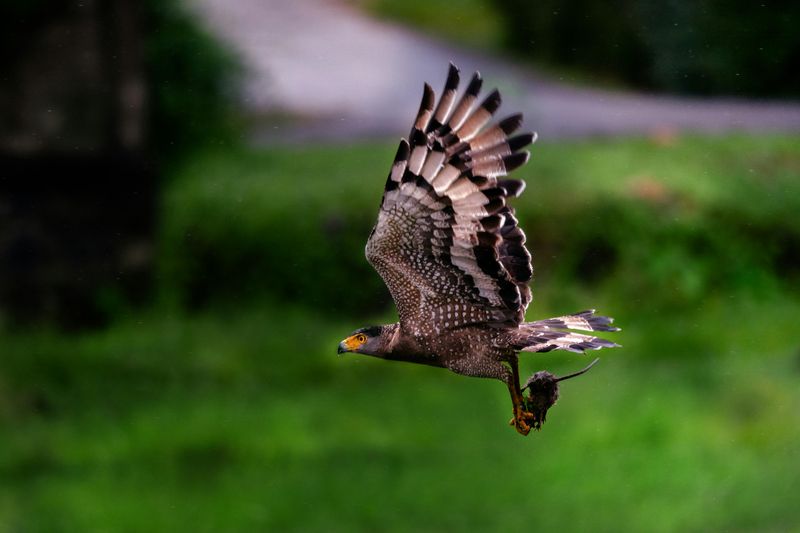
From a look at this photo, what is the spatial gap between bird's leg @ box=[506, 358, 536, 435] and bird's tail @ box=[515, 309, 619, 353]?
48 millimetres

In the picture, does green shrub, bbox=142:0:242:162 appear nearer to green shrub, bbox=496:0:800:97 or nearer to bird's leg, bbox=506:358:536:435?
green shrub, bbox=496:0:800:97

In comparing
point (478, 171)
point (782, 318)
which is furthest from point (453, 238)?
point (782, 318)

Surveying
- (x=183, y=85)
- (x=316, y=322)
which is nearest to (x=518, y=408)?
(x=316, y=322)

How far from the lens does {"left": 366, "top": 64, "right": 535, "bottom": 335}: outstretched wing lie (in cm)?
300

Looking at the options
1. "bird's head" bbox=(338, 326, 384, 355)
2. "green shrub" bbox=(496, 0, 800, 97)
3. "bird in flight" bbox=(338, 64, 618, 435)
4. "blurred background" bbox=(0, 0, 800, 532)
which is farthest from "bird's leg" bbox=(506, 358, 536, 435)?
"green shrub" bbox=(496, 0, 800, 97)

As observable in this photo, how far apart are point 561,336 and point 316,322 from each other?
921 cm

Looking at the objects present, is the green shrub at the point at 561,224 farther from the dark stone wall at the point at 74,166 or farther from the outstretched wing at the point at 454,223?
the outstretched wing at the point at 454,223

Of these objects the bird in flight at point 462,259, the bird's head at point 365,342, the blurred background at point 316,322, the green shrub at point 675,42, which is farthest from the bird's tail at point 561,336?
the green shrub at point 675,42

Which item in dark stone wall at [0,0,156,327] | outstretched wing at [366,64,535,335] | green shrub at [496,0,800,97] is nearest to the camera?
outstretched wing at [366,64,535,335]

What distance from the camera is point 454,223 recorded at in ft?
10.1

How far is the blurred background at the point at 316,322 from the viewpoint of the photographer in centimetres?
1220

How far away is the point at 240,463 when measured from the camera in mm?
12773

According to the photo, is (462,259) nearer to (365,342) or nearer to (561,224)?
(365,342)

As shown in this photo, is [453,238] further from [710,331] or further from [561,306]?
[710,331]
